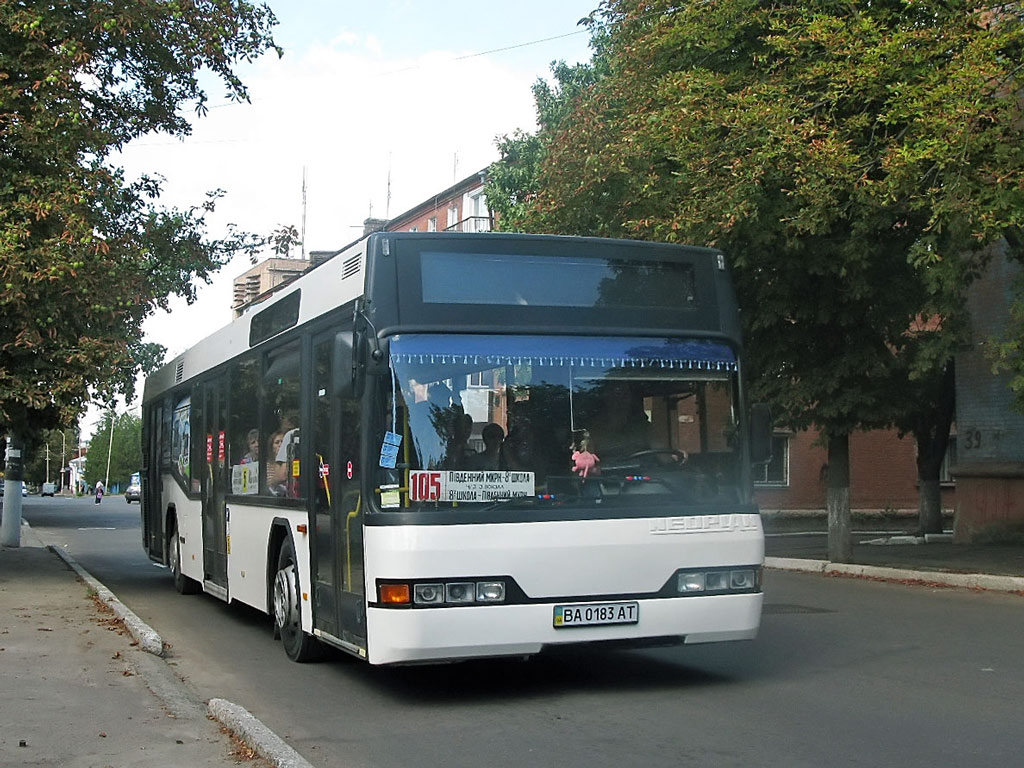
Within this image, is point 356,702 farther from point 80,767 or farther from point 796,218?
point 796,218

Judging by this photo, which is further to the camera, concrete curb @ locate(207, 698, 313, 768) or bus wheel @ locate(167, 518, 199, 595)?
bus wheel @ locate(167, 518, 199, 595)

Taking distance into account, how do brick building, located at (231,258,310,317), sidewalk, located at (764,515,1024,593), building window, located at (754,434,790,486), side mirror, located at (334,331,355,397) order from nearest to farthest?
1. side mirror, located at (334,331,355,397)
2. sidewalk, located at (764,515,1024,593)
3. building window, located at (754,434,790,486)
4. brick building, located at (231,258,310,317)

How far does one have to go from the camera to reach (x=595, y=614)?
27.3 ft

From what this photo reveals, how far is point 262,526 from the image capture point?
456 inches

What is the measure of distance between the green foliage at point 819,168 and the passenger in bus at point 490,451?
29.1 ft

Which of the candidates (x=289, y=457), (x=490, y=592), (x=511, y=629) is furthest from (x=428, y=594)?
(x=289, y=457)

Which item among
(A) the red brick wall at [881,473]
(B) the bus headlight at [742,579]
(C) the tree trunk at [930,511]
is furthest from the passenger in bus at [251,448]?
(A) the red brick wall at [881,473]

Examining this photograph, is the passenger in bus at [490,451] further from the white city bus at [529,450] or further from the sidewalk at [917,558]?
the sidewalk at [917,558]

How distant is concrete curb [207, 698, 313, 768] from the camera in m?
6.46

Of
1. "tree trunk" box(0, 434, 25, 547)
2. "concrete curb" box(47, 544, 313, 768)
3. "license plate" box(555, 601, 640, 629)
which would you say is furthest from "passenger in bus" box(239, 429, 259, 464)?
"tree trunk" box(0, 434, 25, 547)

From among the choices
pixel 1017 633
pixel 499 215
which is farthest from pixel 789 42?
pixel 499 215

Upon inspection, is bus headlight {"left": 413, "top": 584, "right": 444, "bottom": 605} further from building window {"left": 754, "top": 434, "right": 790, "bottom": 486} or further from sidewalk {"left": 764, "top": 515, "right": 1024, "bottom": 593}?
building window {"left": 754, "top": 434, "right": 790, "bottom": 486}

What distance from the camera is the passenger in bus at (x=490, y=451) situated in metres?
8.20

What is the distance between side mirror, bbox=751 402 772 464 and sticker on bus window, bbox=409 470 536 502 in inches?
71.7
